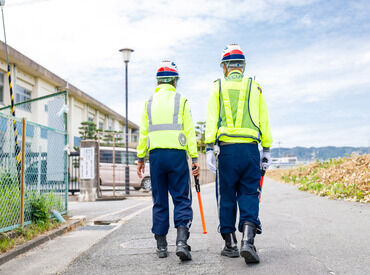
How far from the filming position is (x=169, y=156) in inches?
164

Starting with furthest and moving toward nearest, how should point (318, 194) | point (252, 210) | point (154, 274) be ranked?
point (318, 194), point (252, 210), point (154, 274)

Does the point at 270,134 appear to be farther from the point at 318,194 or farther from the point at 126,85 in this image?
the point at 126,85

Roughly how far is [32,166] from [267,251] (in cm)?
364

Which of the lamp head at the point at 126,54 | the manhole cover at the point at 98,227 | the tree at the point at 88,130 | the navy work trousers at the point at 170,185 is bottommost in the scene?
the manhole cover at the point at 98,227

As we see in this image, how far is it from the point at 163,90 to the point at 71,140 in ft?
90.2

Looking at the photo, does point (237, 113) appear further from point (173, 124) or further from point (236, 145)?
point (173, 124)

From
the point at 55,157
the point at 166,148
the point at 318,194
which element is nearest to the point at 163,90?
the point at 166,148

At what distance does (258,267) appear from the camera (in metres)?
3.62

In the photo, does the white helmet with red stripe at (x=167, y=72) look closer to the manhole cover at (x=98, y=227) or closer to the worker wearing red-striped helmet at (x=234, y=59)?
the worker wearing red-striped helmet at (x=234, y=59)

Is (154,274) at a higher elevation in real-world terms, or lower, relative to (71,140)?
lower

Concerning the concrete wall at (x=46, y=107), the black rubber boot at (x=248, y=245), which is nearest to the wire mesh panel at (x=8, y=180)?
the black rubber boot at (x=248, y=245)

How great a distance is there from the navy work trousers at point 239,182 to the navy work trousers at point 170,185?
1.14ft

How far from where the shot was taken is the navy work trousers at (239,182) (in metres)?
3.97

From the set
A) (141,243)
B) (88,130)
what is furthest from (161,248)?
(88,130)
